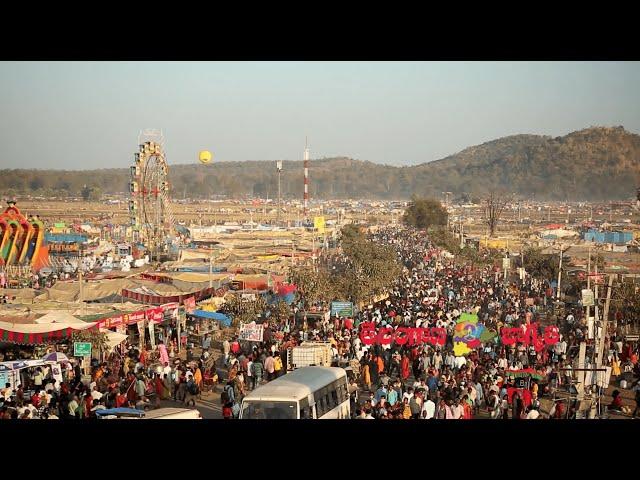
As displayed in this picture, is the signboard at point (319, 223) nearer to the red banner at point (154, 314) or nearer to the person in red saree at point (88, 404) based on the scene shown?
the red banner at point (154, 314)

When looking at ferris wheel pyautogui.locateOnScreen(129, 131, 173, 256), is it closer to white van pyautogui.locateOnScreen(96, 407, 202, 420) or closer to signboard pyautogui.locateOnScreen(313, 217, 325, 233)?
signboard pyautogui.locateOnScreen(313, 217, 325, 233)

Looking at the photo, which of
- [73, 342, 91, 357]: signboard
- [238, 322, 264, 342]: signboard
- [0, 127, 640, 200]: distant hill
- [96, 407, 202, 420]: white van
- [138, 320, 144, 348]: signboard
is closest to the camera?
[96, 407, 202, 420]: white van

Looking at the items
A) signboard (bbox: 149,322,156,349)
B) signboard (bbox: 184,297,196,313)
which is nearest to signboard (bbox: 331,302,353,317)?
signboard (bbox: 184,297,196,313)

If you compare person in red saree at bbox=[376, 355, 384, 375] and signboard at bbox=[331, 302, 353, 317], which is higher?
signboard at bbox=[331, 302, 353, 317]

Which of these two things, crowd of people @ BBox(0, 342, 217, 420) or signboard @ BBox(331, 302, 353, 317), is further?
signboard @ BBox(331, 302, 353, 317)

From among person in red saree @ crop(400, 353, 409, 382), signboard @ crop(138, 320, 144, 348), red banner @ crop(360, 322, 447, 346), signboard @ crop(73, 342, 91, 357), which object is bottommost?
person in red saree @ crop(400, 353, 409, 382)

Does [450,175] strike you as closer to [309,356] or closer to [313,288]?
[313,288]

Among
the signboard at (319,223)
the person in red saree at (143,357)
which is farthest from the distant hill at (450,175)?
the person in red saree at (143,357)
